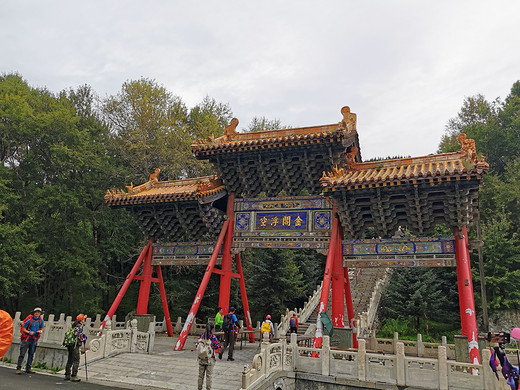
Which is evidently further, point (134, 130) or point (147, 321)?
point (134, 130)

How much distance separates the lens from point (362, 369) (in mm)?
9133

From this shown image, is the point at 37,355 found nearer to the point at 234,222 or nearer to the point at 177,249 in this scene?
the point at 177,249

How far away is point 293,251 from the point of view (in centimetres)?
2772

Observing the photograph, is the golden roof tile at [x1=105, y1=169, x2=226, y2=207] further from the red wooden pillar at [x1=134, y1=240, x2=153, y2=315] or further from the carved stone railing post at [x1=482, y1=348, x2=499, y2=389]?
the carved stone railing post at [x1=482, y1=348, x2=499, y2=389]

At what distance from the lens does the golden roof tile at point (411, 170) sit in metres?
10.3

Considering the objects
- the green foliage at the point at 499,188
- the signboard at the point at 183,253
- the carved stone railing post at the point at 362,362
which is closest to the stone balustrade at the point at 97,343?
the signboard at the point at 183,253

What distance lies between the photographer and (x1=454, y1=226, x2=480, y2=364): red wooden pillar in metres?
9.94

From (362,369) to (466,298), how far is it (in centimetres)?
363

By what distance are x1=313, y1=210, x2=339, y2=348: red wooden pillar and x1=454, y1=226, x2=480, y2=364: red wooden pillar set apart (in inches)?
135

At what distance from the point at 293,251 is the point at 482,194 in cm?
1475

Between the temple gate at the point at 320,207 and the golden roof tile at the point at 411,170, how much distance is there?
1.2 inches

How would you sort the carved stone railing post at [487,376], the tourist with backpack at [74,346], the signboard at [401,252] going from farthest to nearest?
the signboard at [401,252] → the tourist with backpack at [74,346] → the carved stone railing post at [487,376]

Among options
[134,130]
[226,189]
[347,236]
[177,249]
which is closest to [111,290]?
[134,130]

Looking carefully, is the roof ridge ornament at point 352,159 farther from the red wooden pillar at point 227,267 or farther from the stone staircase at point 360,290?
the stone staircase at point 360,290
